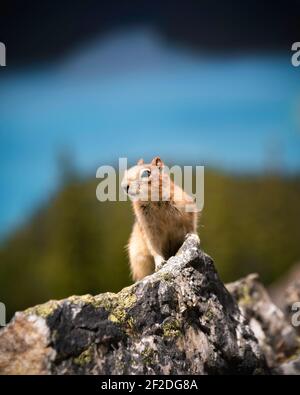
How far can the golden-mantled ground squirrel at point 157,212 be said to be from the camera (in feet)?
22.4

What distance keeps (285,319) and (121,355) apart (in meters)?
4.06

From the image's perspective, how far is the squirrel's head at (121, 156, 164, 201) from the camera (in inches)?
264

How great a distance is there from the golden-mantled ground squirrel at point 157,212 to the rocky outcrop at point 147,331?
2.38 ft

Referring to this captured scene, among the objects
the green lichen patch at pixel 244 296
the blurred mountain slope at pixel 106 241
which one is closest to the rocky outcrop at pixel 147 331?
the green lichen patch at pixel 244 296

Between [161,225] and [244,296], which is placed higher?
[161,225]

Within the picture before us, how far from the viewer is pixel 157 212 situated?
7078 mm

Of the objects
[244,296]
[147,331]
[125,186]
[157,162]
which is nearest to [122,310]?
[147,331]

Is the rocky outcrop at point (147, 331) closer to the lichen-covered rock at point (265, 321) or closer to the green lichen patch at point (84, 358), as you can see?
the green lichen patch at point (84, 358)

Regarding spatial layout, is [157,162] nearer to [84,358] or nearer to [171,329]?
[171,329]

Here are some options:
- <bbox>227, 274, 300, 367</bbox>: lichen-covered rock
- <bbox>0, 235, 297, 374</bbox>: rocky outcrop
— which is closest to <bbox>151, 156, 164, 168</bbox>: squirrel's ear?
<bbox>0, 235, 297, 374</bbox>: rocky outcrop

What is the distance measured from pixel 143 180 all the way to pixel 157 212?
528mm

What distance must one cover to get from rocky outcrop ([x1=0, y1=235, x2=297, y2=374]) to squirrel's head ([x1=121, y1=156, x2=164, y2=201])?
91 centimetres

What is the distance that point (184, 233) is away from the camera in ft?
23.9
